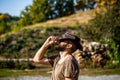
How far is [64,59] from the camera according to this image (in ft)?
18.4

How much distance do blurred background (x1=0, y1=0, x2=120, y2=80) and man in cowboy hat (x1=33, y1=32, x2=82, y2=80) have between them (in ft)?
44.5

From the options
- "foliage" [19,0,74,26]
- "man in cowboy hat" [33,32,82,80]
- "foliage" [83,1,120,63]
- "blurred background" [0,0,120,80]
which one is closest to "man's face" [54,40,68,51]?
"man in cowboy hat" [33,32,82,80]

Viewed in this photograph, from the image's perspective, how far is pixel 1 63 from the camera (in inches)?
1180

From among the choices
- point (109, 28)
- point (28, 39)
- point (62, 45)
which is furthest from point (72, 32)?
point (62, 45)

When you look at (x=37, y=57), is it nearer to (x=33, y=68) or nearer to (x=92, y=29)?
(x=33, y=68)

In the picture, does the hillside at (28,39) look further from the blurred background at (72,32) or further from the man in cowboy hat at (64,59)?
the man in cowboy hat at (64,59)

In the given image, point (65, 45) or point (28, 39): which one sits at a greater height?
point (65, 45)

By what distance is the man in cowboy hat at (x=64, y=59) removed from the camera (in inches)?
217

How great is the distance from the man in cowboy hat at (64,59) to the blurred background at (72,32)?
534 inches

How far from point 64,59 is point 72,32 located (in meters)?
41.2

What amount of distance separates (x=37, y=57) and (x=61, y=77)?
62cm

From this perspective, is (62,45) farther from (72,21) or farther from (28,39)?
(72,21)

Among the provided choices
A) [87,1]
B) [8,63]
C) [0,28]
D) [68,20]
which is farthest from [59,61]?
[0,28]

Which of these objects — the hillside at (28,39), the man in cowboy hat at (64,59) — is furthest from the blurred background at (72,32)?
the man in cowboy hat at (64,59)
